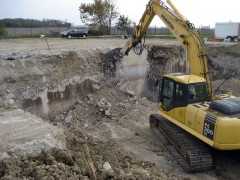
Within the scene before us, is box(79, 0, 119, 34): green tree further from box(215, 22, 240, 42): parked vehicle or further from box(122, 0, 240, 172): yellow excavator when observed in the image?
box(122, 0, 240, 172): yellow excavator

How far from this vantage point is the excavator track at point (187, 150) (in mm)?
8094

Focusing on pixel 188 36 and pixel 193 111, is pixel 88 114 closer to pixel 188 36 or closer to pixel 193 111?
pixel 188 36

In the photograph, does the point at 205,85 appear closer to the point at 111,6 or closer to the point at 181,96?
the point at 181,96

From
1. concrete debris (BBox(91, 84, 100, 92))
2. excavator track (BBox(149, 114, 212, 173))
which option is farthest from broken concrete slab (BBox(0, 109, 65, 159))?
concrete debris (BBox(91, 84, 100, 92))

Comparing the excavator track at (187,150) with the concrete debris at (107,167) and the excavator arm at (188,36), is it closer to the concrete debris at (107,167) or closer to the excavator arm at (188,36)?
the excavator arm at (188,36)

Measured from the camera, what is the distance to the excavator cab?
879 cm

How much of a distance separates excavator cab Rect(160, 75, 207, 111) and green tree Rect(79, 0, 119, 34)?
96.5ft

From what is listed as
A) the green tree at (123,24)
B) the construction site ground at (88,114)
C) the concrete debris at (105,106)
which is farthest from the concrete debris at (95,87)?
the green tree at (123,24)

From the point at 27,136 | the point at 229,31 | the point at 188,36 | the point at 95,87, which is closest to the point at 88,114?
the point at 95,87

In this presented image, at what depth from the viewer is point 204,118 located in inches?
310

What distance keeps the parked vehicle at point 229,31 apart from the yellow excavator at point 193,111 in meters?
24.9

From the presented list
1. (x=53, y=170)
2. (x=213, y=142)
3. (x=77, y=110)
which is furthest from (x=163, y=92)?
(x=53, y=170)

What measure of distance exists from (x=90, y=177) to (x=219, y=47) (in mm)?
18798

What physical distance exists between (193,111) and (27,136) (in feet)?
14.3
